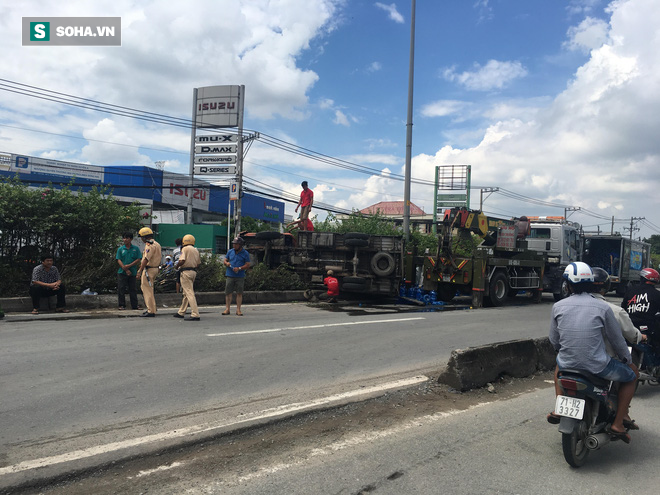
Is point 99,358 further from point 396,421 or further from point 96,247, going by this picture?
point 96,247

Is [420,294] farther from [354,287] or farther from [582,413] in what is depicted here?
[582,413]

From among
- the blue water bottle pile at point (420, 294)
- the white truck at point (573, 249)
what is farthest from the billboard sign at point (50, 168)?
the white truck at point (573, 249)

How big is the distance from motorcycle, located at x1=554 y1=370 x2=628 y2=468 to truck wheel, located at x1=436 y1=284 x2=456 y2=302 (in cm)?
1226

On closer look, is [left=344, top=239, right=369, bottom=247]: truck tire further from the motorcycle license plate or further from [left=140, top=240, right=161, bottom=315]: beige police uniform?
the motorcycle license plate

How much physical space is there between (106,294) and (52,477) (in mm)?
8897

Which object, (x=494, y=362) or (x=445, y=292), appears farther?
(x=445, y=292)

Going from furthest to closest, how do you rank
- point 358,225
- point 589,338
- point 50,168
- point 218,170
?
point 50,168 → point 218,170 → point 358,225 → point 589,338

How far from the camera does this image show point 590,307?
4.10 metres

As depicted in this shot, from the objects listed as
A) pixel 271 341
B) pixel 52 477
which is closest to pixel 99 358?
pixel 271 341

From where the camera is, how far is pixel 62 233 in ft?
38.3

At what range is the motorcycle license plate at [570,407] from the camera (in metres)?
3.80

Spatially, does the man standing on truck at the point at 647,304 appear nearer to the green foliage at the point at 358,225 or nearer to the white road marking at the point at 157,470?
the white road marking at the point at 157,470

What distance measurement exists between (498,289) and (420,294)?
98.6 inches

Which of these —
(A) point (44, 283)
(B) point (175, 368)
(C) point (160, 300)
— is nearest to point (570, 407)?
(B) point (175, 368)
